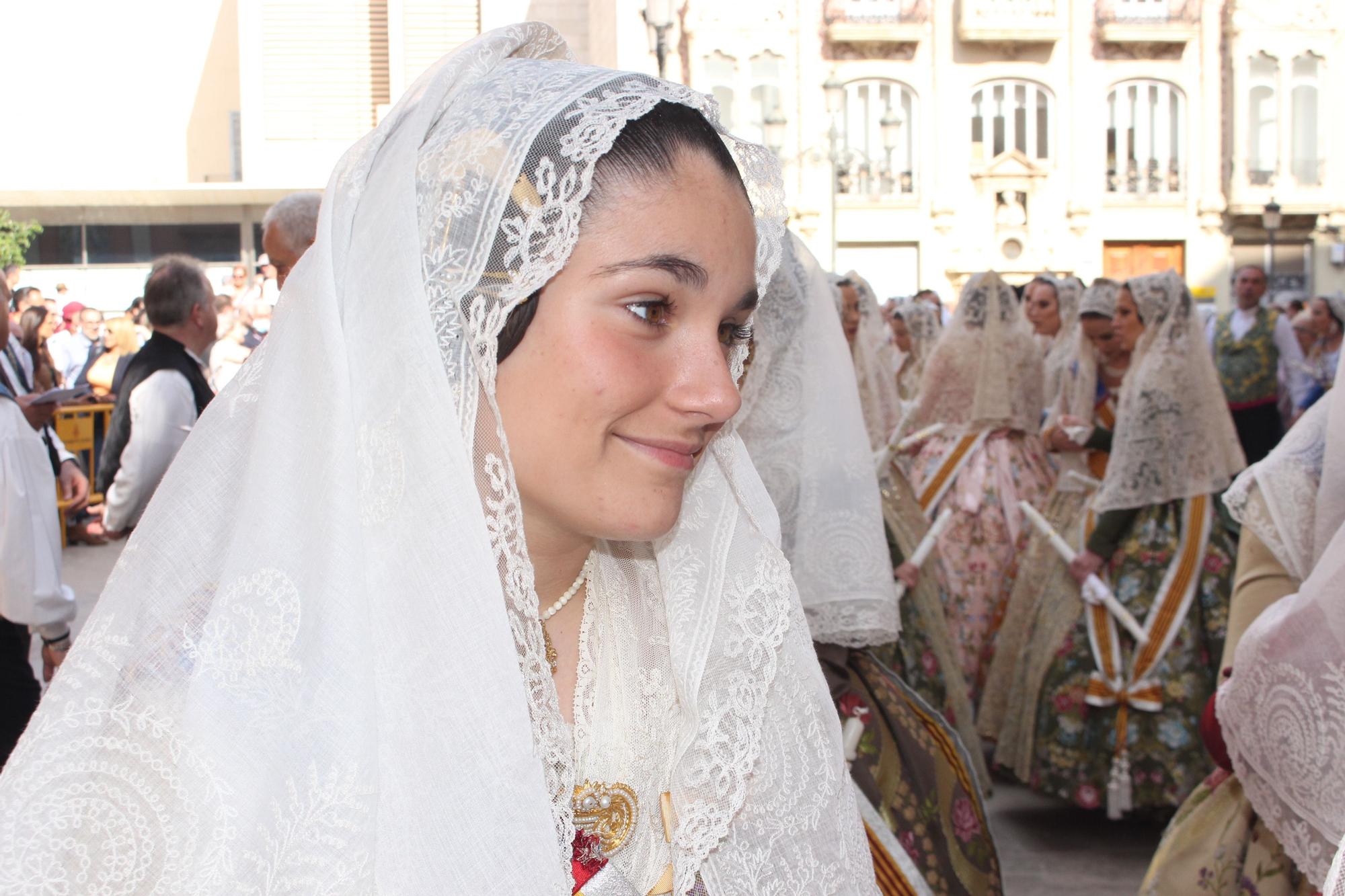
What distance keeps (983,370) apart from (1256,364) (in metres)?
3.94

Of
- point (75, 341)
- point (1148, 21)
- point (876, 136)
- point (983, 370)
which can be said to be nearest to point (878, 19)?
point (876, 136)

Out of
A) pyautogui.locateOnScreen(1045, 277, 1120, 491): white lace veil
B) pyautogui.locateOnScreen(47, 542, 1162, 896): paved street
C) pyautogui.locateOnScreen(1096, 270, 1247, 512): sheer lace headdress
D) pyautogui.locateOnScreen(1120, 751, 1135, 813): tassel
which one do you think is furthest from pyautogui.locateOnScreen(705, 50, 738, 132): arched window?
pyautogui.locateOnScreen(1120, 751, 1135, 813): tassel

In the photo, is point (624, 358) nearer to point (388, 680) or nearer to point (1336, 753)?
point (388, 680)

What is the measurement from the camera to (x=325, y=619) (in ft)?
3.27

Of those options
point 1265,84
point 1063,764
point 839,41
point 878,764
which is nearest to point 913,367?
point 1063,764

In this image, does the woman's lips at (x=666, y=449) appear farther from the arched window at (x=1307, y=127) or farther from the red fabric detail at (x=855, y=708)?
the arched window at (x=1307, y=127)

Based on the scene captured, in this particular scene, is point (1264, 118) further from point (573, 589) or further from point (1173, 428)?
point (573, 589)

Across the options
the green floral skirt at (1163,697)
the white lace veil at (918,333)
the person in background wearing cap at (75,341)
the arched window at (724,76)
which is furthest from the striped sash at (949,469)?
the arched window at (724,76)

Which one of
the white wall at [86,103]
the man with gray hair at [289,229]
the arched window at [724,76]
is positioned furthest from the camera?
the arched window at [724,76]

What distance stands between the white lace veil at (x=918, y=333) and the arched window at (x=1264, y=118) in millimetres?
18794

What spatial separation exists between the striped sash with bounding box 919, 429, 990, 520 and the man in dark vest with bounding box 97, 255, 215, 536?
2805mm

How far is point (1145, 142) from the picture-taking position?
945 inches

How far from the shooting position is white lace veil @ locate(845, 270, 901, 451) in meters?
4.86

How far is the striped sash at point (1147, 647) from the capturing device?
14.0 feet
